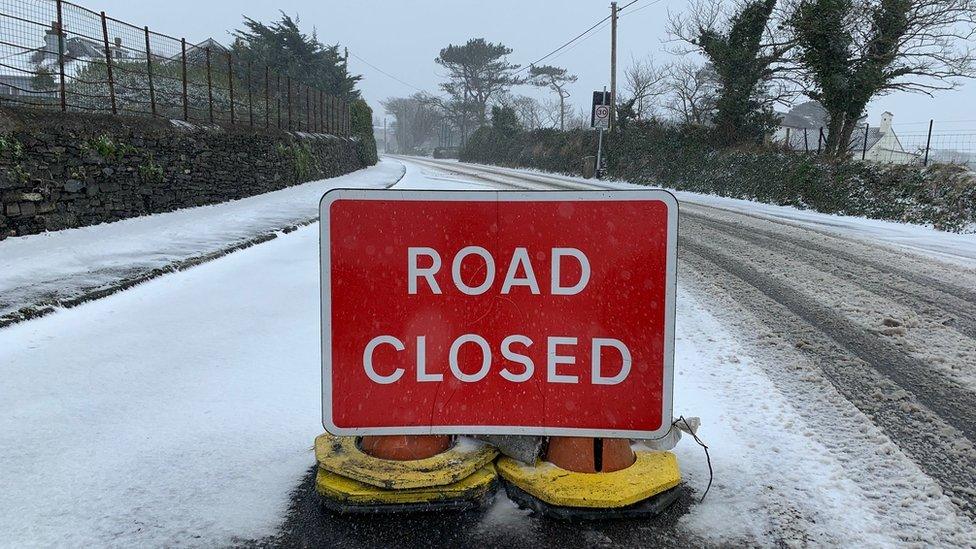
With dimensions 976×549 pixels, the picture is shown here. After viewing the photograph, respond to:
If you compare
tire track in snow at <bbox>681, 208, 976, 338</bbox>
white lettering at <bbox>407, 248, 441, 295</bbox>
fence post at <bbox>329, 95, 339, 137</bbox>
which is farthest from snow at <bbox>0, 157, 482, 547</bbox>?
fence post at <bbox>329, 95, 339, 137</bbox>

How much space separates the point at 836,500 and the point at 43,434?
323 cm

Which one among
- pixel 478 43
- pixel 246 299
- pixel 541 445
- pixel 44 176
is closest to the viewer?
pixel 541 445

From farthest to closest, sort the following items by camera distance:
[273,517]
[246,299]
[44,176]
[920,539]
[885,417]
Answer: [44,176] → [246,299] → [885,417] → [273,517] → [920,539]

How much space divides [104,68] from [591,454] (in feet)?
34.9

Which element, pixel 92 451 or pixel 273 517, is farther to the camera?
pixel 92 451

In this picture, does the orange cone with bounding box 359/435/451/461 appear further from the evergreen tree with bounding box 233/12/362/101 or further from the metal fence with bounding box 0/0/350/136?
→ the evergreen tree with bounding box 233/12/362/101

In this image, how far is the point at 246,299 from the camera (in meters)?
4.94

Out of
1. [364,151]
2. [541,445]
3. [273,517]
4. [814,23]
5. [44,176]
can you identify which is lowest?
[273,517]

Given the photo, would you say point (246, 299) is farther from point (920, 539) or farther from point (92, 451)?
point (920, 539)

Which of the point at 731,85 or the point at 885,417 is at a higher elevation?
the point at 731,85

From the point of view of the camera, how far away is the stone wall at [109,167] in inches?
263

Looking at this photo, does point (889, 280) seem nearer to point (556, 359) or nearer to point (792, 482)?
point (792, 482)

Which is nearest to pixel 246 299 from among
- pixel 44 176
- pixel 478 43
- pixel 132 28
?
pixel 44 176

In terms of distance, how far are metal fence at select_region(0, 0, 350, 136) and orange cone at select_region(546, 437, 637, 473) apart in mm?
8536
